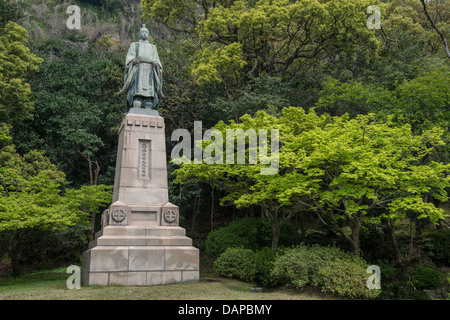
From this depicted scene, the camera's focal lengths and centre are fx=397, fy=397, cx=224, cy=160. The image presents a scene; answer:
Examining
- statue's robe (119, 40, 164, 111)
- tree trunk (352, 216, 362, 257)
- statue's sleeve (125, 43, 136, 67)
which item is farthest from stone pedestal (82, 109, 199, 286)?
tree trunk (352, 216, 362, 257)

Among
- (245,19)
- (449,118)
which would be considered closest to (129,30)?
(245,19)

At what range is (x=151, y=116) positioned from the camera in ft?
42.8

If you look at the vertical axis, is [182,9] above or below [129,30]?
below

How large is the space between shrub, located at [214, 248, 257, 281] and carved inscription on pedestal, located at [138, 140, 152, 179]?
4.15 m

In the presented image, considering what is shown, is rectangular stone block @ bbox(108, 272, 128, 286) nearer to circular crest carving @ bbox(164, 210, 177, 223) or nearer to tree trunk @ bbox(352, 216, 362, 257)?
circular crest carving @ bbox(164, 210, 177, 223)

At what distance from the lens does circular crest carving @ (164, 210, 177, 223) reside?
11969 mm

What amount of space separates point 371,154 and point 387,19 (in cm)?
1777

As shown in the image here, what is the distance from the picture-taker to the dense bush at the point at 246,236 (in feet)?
52.6

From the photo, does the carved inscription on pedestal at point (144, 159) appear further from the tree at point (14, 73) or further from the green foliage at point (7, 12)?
the green foliage at point (7, 12)

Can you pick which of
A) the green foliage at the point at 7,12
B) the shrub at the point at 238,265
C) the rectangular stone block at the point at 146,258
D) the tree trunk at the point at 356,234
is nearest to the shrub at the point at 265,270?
the shrub at the point at 238,265

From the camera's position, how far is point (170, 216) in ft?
39.5

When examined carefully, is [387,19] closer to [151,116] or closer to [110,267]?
[151,116]

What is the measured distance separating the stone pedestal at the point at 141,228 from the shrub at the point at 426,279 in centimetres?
829

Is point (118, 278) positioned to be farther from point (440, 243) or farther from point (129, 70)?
point (440, 243)
